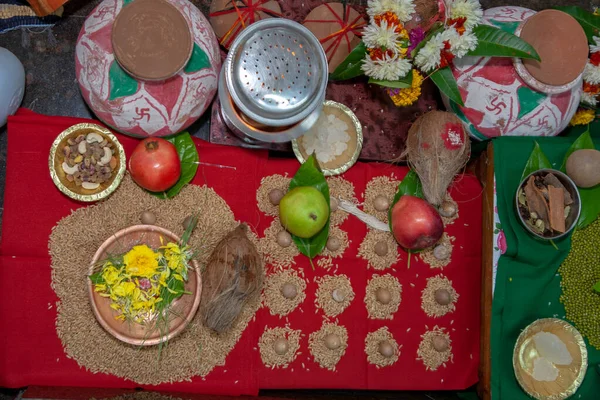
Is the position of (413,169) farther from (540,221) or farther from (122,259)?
(122,259)

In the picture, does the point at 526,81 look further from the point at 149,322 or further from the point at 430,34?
the point at 149,322

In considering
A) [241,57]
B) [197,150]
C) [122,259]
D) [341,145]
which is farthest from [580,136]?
[122,259]

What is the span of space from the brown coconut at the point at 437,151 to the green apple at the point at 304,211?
43 cm

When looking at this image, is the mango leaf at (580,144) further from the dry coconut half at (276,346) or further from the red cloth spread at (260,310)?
the dry coconut half at (276,346)

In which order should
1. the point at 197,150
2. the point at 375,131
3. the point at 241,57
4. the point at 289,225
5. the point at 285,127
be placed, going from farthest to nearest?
1. the point at 375,131
2. the point at 197,150
3. the point at 289,225
4. the point at 285,127
5. the point at 241,57

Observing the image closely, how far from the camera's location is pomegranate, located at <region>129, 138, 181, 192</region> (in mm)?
1856

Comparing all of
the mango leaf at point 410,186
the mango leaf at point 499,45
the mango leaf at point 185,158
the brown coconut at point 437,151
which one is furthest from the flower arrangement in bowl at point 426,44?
the mango leaf at point 185,158

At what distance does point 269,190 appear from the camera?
6.79 ft

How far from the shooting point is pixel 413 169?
2109 millimetres

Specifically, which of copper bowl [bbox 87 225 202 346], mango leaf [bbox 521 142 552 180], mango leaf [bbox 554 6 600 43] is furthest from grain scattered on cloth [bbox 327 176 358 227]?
mango leaf [bbox 554 6 600 43]

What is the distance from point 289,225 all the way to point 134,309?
652 millimetres

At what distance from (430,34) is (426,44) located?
0.21 feet

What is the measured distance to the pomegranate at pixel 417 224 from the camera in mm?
1961

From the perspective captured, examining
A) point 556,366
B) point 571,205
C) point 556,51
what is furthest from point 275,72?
point 556,366
